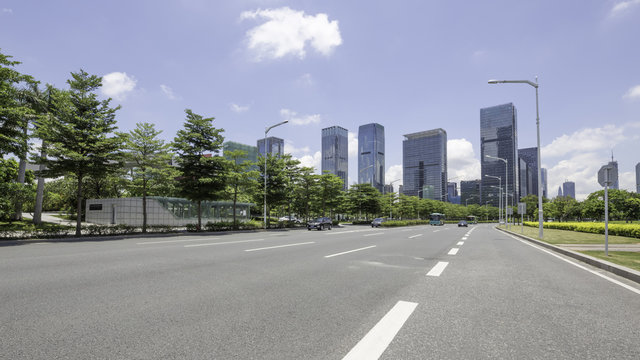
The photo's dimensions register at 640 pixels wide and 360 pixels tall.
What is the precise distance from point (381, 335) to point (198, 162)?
24861 mm

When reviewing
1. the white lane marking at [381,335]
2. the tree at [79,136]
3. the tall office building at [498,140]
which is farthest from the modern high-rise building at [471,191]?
the white lane marking at [381,335]

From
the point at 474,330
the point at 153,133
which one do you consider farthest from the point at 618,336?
the point at 153,133

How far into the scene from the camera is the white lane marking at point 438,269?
649 cm

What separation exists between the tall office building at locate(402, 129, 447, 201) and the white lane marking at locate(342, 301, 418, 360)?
166557 millimetres

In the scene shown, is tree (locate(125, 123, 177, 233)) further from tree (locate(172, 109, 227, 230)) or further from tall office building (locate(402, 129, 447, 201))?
tall office building (locate(402, 129, 447, 201))

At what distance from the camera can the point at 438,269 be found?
276 inches

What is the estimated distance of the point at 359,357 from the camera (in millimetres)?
2555

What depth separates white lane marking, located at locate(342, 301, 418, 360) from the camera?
8.57 feet

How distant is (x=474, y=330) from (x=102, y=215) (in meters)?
40.6

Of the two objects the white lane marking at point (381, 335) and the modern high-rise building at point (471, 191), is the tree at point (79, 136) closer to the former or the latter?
the white lane marking at point (381, 335)

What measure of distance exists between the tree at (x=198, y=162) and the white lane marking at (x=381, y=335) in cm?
2313

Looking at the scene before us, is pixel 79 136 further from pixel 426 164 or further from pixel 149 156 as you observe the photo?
pixel 426 164

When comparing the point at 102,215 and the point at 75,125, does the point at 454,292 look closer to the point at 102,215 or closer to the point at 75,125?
the point at 75,125

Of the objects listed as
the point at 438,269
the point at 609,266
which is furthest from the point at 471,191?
the point at 438,269
